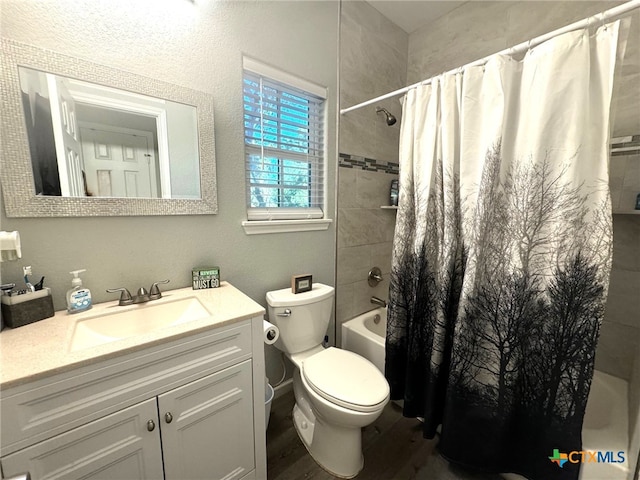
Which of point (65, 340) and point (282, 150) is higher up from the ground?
point (282, 150)

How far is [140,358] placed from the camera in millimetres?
770

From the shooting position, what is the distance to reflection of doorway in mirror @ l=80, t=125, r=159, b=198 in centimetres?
103

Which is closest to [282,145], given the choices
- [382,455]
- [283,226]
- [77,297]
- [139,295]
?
[283,226]

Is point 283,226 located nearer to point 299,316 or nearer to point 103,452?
point 299,316

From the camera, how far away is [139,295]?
1.09m

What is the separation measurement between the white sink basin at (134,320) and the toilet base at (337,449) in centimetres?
86

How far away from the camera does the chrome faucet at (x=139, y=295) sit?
107 centimetres

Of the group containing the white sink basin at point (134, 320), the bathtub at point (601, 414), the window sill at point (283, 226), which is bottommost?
the bathtub at point (601, 414)

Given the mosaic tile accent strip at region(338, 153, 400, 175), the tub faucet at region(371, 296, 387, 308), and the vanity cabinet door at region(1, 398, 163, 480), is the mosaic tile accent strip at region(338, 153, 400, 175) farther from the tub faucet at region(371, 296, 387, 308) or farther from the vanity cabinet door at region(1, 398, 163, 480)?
the vanity cabinet door at region(1, 398, 163, 480)

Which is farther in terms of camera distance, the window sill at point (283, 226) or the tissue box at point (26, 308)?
the window sill at point (283, 226)

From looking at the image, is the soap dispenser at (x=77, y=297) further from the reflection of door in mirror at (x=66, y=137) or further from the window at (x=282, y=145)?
the window at (x=282, y=145)

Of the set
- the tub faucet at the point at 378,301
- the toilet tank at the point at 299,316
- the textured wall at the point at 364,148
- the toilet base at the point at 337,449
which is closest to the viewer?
the toilet base at the point at 337,449

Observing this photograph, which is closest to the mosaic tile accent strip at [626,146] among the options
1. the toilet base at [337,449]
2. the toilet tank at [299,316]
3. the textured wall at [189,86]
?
the textured wall at [189,86]

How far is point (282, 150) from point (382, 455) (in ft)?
5.93
